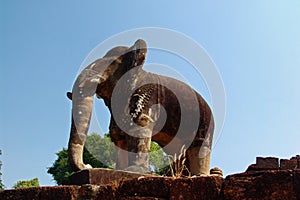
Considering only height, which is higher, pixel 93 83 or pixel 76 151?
pixel 93 83

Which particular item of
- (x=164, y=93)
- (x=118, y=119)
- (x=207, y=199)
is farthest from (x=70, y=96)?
(x=207, y=199)

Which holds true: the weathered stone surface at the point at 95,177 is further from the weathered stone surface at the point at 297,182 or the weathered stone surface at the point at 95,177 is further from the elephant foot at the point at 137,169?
the weathered stone surface at the point at 297,182

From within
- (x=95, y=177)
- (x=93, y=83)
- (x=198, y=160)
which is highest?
(x=93, y=83)

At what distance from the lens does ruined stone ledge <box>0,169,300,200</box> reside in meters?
3.09

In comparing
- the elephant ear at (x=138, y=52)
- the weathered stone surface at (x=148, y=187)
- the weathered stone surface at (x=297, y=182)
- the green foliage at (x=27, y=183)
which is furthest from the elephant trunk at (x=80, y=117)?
the green foliage at (x=27, y=183)

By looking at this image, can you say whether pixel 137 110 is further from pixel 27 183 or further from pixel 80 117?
pixel 27 183

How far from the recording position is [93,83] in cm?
597

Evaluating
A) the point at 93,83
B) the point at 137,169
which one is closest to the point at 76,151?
the point at 137,169

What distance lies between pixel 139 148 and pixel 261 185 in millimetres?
2928

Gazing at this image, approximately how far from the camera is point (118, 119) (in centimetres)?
618

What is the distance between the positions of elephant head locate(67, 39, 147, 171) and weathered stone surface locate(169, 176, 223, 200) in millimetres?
1702

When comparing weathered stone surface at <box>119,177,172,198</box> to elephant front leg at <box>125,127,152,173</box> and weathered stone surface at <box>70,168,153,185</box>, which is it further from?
elephant front leg at <box>125,127,152,173</box>

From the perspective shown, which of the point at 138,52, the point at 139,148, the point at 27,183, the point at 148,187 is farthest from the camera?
the point at 27,183

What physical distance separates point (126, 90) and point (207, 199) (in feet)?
10.7
